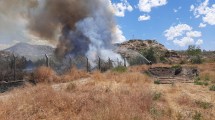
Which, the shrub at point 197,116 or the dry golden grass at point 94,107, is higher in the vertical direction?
the dry golden grass at point 94,107

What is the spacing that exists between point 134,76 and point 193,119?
11.5 metres

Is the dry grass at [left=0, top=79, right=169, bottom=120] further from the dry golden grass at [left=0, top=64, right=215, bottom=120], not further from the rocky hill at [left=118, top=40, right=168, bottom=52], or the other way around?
the rocky hill at [left=118, top=40, right=168, bottom=52]

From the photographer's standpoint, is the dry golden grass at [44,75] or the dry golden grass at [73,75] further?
the dry golden grass at [73,75]

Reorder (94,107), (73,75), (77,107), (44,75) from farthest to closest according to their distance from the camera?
(73,75) → (44,75) → (77,107) → (94,107)

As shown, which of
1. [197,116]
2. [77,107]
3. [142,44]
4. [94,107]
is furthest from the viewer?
[142,44]

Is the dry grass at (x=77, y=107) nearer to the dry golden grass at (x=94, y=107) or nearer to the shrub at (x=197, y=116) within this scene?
the dry golden grass at (x=94, y=107)

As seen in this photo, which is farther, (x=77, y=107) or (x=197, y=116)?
(x=197, y=116)

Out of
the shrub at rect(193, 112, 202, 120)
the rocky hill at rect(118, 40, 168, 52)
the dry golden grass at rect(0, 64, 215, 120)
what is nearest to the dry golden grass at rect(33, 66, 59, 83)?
the dry golden grass at rect(0, 64, 215, 120)

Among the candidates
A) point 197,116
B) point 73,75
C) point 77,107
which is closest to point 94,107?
point 77,107

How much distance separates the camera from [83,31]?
45.7m

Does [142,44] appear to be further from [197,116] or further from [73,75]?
[197,116]

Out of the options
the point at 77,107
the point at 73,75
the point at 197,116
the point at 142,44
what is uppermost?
the point at 142,44

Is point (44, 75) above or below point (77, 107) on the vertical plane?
above

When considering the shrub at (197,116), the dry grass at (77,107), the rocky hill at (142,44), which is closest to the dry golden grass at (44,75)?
the dry grass at (77,107)
